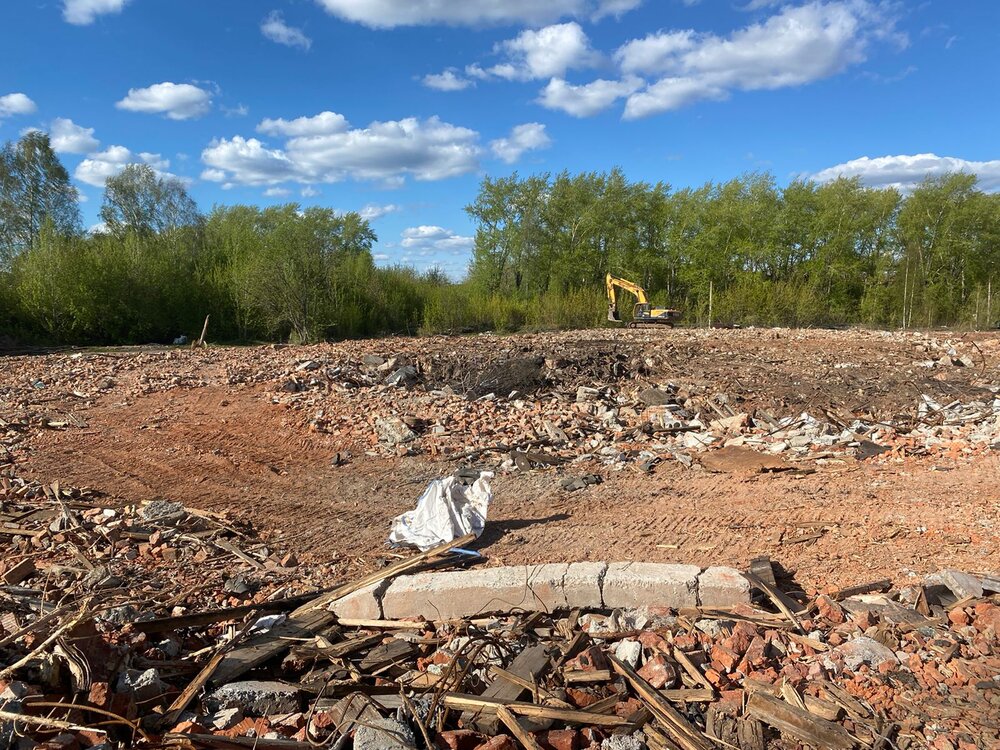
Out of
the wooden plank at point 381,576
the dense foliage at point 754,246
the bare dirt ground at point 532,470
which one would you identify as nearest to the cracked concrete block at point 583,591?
the bare dirt ground at point 532,470

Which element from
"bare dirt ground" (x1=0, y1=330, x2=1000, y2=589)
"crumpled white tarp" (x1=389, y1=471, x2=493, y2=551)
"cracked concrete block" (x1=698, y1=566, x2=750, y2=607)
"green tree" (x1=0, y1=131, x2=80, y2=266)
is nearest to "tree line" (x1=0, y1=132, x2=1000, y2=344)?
"green tree" (x1=0, y1=131, x2=80, y2=266)

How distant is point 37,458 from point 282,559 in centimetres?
418

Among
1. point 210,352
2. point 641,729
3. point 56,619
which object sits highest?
point 210,352

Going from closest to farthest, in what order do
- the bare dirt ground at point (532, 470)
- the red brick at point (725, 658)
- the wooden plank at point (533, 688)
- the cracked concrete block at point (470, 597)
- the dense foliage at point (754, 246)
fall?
the wooden plank at point (533, 688) → the red brick at point (725, 658) → the cracked concrete block at point (470, 597) → the bare dirt ground at point (532, 470) → the dense foliage at point (754, 246)

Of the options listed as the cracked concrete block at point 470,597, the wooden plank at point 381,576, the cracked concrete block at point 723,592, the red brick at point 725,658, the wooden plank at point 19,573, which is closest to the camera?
the red brick at point 725,658

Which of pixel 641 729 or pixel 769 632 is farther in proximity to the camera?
pixel 769 632

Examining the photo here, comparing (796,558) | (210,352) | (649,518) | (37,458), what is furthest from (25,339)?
(796,558)

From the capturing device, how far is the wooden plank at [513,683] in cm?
291

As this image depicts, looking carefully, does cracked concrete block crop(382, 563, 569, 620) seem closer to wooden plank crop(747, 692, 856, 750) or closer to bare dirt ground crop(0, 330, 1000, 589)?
bare dirt ground crop(0, 330, 1000, 589)

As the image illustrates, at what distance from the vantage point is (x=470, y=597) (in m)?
4.04

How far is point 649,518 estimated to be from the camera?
572cm

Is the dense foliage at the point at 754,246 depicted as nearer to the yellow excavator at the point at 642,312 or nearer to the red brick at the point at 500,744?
the yellow excavator at the point at 642,312

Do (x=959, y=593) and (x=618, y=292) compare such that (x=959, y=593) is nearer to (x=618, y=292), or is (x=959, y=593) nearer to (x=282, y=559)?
(x=282, y=559)

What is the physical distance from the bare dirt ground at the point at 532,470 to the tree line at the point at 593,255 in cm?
863
